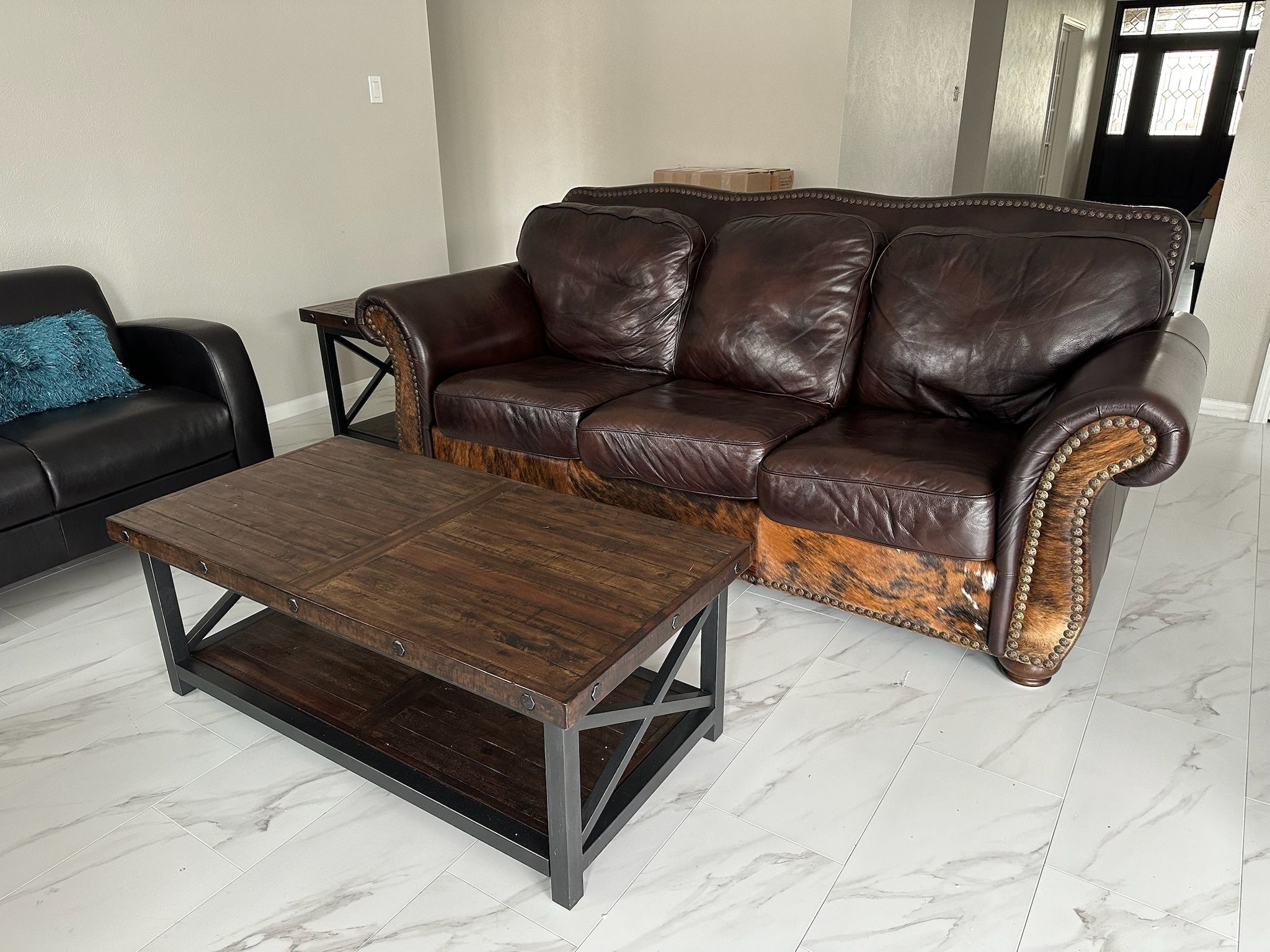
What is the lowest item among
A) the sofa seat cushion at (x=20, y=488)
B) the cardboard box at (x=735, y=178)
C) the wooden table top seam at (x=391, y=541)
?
the sofa seat cushion at (x=20, y=488)

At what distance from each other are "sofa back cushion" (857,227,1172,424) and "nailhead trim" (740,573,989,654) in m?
0.59

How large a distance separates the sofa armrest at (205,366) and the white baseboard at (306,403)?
83 centimetres

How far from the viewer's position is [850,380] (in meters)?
2.43

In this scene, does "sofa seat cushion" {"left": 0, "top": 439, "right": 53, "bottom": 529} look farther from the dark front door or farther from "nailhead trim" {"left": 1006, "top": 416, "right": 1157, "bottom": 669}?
the dark front door

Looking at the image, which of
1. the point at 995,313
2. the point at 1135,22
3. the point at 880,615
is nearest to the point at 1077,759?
the point at 880,615

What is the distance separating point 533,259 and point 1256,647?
2.32 m

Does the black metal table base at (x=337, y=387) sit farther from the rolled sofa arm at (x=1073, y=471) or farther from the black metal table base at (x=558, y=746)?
the rolled sofa arm at (x=1073, y=471)

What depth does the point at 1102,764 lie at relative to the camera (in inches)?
66.3

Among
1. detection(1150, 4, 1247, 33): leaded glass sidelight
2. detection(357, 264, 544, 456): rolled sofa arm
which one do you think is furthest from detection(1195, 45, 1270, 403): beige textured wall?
detection(1150, 4, 1247, 33): leaded glass sidelight

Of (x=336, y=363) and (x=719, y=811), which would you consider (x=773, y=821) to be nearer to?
(x=719, y=811)

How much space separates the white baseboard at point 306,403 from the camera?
3760 millimetres

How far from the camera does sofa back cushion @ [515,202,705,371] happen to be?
2.72 m

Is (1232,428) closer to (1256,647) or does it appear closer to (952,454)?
(1256,647)

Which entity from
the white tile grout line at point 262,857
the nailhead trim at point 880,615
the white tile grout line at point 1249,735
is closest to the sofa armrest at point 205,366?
the white tile grout line at point 262,857
